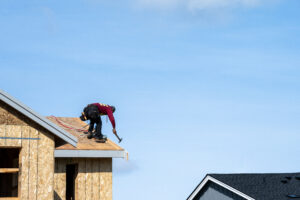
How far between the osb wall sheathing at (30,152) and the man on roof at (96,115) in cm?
508

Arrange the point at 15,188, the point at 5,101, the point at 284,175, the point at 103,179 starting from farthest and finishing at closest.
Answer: the point at 284,175 → the point at 103,179 → the point at 15,188 → the point at 5,101

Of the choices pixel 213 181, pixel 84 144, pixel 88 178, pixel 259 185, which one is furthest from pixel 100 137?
pixel 259 185

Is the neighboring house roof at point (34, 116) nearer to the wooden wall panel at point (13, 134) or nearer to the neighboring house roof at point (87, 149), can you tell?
the wooden wall panel at point (13, 134)

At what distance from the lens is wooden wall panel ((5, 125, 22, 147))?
16.1 meters

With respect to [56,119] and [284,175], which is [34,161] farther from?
[284,175]

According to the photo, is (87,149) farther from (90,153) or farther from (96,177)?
(96,177)

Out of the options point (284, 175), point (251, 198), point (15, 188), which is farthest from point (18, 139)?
point (284, 175)

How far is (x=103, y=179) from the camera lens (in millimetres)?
21266

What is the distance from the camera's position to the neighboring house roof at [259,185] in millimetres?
29417

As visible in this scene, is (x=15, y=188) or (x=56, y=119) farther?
(x=56, y=119)

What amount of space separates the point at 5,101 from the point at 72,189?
670 centimetres

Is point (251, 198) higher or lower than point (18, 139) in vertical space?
lower

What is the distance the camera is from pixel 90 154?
20609mm

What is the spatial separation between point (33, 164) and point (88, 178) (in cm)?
481
